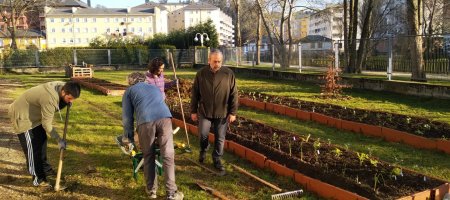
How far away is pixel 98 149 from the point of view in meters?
7.11

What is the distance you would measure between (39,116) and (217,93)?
7.24 ft

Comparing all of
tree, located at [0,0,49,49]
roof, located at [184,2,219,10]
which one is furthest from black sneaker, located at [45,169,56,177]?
roof, located at [184,2,219,10]

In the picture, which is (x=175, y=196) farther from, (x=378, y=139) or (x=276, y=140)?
(x=378, y=139)

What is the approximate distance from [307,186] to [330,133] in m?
3.23

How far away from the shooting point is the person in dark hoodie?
16.1ft

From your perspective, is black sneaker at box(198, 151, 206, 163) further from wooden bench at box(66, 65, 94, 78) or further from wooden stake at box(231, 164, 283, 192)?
wooden bench at box(66, 65, 94, 78)

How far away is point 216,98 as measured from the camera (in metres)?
5.58

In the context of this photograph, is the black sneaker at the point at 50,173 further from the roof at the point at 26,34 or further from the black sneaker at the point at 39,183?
the roof at the point at 26,34

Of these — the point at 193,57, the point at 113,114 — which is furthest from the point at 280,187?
the point at 193,57

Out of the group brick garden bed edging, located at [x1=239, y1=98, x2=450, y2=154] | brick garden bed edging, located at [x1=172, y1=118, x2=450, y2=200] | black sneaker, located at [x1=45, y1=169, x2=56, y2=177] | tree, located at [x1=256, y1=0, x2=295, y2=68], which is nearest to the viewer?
brick garden bed edging, located at [x1=172, y1=118, x2=450, y2=200]

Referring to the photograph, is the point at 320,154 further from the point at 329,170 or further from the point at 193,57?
the point at 193,57

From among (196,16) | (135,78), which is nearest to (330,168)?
(135,78)

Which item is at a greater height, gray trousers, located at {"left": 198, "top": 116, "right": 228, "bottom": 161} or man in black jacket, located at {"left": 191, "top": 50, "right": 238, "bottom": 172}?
man in black jacket, located at {"left": 191, "top": 50, "right": 238, "bottom": 172}

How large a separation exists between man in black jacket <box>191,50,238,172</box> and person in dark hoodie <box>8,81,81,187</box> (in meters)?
1.60
